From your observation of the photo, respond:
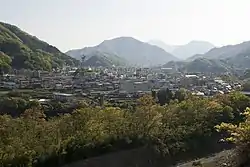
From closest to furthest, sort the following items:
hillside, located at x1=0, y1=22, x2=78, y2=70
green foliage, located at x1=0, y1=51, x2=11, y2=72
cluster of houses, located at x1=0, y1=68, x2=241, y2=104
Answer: cluster of houses, located at x1=0, y1=68, x2=241, y2=104, green foliage, located at x1=0, y1=51, x2=11, y2=72, hillside, located at x1=0, y1=22, x2=78, y2=70

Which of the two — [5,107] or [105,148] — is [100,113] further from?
[5,107]

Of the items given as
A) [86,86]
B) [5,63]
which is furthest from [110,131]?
[5,63]

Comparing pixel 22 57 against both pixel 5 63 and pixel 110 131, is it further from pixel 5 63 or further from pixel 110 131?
pixel 110 131

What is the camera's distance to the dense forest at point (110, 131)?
22.7 meters

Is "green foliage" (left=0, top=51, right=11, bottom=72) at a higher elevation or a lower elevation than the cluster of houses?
higher

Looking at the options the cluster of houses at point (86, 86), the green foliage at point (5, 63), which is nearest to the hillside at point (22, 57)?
the green foliage at point (5, 63)

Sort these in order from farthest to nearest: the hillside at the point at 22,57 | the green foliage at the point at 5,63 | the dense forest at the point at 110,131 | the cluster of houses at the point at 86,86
→ the hillside at the point at 22,57, the green foliage at the point at 5,63, the cluster of houses at the point at 86,86, the dense forest at the point at 110,131

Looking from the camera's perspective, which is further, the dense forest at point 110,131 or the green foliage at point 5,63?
the green foliage at point 5,63

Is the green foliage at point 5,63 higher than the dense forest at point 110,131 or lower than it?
higher

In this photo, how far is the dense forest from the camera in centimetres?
2270

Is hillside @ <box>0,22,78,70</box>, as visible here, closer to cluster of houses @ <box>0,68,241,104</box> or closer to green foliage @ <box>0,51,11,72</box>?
green foliage @ <box>0,51,11,72</box>

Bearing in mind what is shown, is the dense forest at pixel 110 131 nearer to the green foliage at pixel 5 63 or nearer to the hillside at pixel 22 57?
the green foliage at pixel 5 63

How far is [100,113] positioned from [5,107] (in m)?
17.4

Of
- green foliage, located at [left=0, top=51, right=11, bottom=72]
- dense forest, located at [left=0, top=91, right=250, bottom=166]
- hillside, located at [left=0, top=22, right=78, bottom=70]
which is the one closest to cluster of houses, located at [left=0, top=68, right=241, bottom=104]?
green foliage, located at [left=0, top=51, right=11, bottom=72]
